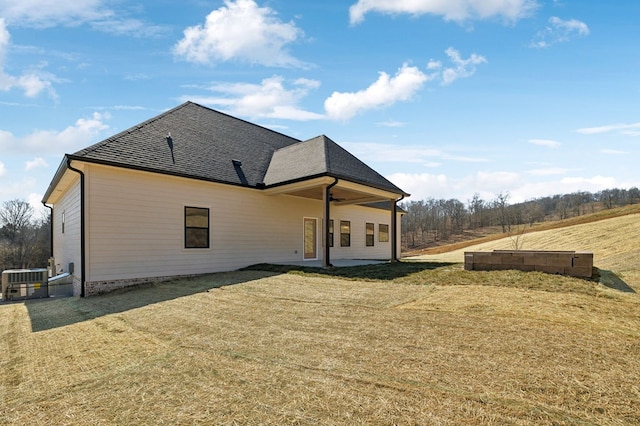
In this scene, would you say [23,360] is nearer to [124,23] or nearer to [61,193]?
[124,23]

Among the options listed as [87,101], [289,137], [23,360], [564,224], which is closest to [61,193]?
[87,101]

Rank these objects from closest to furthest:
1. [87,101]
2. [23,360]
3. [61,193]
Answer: [23,360] → [87,101] → [61,193]

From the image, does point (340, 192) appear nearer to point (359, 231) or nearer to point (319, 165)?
point (319, 165)

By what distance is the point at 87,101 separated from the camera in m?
10.5

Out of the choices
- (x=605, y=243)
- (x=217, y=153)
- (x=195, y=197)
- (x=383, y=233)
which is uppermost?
(x=217, y=153)

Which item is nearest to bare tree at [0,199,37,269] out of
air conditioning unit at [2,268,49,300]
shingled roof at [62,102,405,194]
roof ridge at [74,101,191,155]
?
air conditioning unit at [2,268,49,300]

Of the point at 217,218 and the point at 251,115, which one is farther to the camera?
the point at 251,115

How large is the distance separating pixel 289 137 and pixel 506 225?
41707 mm

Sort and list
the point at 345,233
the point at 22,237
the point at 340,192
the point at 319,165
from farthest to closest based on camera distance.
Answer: the point at 22,237
the point at 345,233
the point at 340,192
the point at 319,165

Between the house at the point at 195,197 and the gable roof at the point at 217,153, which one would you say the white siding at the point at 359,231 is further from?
the gable roof at the point at 217,153

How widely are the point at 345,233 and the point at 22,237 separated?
36.2 metres

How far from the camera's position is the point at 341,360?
11.3 ft

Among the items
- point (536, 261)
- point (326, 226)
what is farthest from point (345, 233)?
point (536, 261)

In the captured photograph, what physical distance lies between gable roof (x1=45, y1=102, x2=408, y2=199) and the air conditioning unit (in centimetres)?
312
